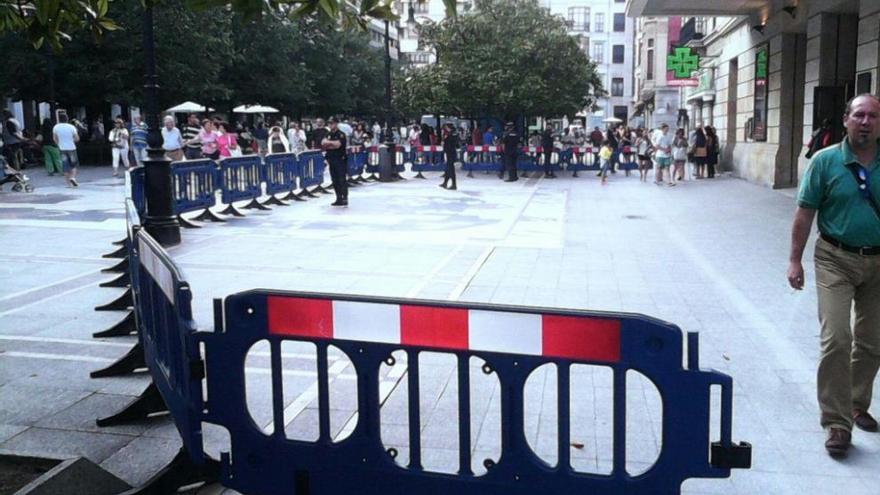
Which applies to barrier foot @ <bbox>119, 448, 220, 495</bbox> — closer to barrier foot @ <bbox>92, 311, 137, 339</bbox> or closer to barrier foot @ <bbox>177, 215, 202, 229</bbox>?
barrier foot @ <bbox>92, 311, 137, 339</bbox>

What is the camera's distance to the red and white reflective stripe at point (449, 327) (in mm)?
3393

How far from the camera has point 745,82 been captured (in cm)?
2608

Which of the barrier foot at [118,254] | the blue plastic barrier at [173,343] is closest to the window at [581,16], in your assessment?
the barrier foot at [118,254]

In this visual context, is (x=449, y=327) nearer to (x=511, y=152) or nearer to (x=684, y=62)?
(x=511, y=152)

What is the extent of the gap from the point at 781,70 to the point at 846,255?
61.6 ft

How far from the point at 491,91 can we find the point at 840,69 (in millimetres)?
13663

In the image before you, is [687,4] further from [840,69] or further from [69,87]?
[69,87]

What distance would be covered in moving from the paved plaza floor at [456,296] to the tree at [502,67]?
11951mm

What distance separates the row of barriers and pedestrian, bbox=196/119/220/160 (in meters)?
18.0

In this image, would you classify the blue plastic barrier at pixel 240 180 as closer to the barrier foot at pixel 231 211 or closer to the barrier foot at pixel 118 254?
the barrier foot at pixel 231 211

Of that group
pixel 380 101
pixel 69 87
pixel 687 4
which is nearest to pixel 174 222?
pixel 687 4

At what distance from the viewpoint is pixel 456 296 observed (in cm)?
880

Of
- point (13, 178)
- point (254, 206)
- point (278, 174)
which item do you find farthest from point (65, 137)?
point (254, 206)

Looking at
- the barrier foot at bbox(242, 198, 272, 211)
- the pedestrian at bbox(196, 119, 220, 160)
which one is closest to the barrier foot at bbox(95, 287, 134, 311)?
the barrier foot at bbox(242, 198, 272, 211)
